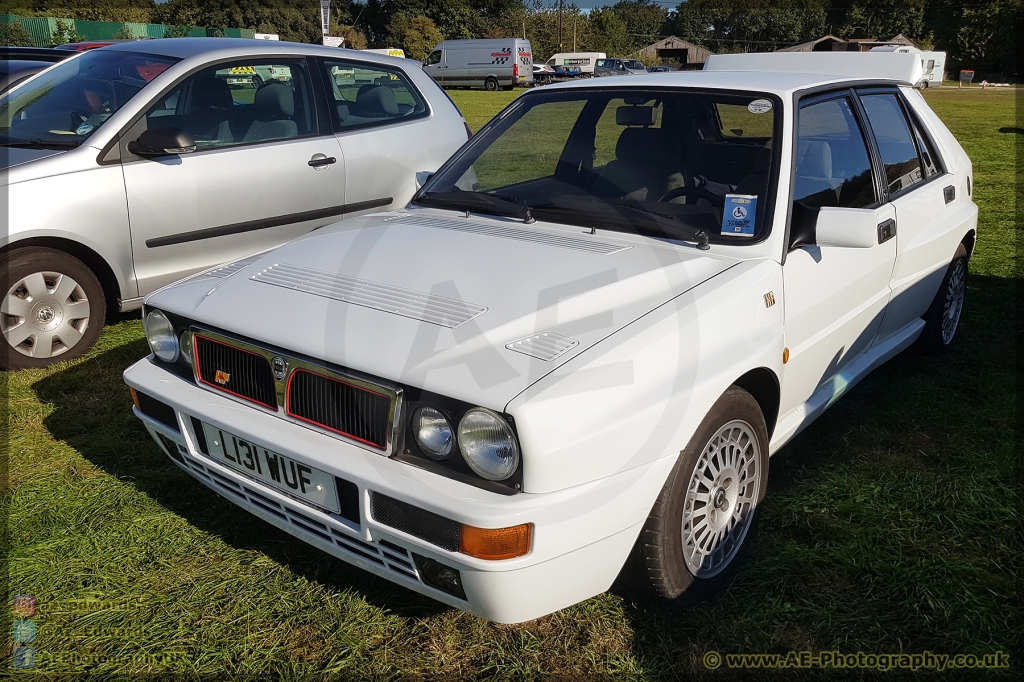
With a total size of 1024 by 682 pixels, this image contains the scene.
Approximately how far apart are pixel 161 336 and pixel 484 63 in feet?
127

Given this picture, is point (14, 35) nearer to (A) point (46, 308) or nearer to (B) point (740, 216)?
(A) point (46, 308)

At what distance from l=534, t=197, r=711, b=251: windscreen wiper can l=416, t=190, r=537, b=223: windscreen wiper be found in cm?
8

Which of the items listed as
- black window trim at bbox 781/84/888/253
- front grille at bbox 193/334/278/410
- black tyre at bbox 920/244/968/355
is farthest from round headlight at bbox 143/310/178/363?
black tyre at bbox 920/244/968/355

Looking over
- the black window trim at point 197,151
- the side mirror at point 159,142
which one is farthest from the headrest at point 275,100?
the side mirror at point 159,142

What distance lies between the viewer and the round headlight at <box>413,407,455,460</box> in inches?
76.9

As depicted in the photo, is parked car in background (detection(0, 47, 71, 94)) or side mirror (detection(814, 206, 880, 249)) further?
parked car in background (detection(0, 47, 71, 94))

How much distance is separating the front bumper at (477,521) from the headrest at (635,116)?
1630mm

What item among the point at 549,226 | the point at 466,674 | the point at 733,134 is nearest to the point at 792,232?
the point at 733,134

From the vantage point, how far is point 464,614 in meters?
2.43

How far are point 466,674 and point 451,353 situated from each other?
94 centimetres

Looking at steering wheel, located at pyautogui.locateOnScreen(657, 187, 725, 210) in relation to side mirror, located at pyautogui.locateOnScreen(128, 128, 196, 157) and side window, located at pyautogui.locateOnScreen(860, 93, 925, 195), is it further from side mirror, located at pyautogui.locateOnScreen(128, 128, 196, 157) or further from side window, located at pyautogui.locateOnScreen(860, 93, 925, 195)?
side mirror, located at pyautogui.locateOnScreen(128, 128, 196, 157)

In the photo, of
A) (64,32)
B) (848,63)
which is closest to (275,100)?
(848,63)

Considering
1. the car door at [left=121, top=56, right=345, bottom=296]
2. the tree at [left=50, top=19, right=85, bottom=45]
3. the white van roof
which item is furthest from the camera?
the tree at [left=50, top=19, right=85, bottom=45]

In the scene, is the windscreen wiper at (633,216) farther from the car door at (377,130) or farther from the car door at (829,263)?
the car door at (377,130)
